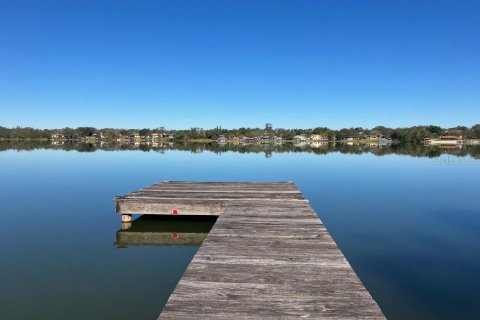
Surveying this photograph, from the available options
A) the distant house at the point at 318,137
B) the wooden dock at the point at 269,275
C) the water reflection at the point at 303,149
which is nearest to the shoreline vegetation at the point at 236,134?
the distant house at the point at 318,137

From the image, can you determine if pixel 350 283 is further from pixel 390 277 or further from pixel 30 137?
pixel 30 137

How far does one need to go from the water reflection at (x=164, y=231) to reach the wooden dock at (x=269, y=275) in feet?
5.80

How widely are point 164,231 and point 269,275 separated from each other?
6.71 m

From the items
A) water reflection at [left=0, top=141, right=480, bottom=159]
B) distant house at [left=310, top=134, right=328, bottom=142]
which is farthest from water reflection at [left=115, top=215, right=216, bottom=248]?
distant house at [left=310, top=134, right=328, bottom=142]

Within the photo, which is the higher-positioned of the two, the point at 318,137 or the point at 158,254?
the point at 318,137

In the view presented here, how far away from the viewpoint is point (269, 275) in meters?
4.91

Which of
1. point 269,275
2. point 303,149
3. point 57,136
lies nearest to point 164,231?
point 269,275

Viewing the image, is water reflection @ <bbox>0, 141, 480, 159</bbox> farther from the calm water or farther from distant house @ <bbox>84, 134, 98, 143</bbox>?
distant house @ <bbox>84, 134, 98, 143</bbox>

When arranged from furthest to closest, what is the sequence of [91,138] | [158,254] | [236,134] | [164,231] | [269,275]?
1. [236,134]
2. [91,138]
3. [164,231]
4. [158,254]
5. [269,275]

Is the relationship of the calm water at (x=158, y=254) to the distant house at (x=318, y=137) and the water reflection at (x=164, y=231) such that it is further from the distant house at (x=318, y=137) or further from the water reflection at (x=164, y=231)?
the distant house at (x=318, y=137)

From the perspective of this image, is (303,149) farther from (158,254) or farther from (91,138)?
(91,138)

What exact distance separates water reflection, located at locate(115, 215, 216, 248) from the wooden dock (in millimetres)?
1769

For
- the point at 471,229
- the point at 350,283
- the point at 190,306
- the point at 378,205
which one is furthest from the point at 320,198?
the point at 190,306

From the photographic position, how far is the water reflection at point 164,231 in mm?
9906
